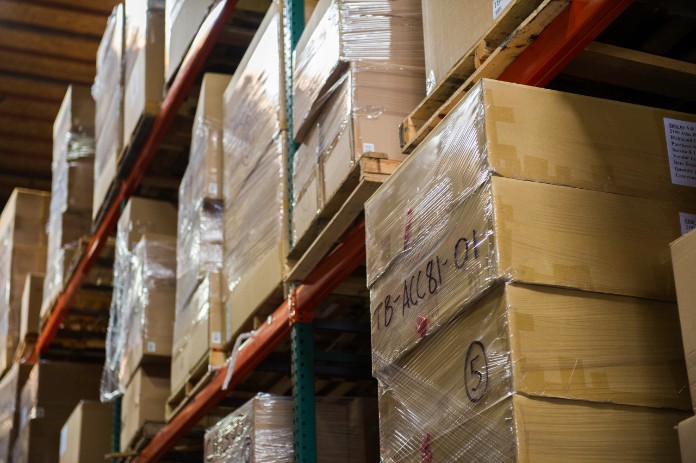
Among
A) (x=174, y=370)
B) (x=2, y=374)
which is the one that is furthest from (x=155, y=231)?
(x=2, y=374)

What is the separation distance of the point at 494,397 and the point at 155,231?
444 cm

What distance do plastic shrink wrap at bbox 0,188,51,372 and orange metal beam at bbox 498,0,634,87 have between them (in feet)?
21.8

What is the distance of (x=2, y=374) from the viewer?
358 inches

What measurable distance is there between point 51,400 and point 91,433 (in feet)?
3.98

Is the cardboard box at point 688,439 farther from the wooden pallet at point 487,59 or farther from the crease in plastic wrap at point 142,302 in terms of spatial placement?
the crease in plastic wrap at point 142,302

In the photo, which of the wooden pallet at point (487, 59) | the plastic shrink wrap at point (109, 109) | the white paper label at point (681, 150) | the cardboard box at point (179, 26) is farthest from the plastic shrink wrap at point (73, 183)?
the white paper label at point (681, 150)

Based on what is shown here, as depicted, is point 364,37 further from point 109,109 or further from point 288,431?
point 109,109

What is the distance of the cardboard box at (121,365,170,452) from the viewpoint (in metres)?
5.81

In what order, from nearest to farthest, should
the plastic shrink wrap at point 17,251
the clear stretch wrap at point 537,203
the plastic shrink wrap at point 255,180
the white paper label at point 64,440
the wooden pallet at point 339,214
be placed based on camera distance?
the clear stretch wrap at point 537,203, the wooden pallet at point 339,214, the plastic shrink wrap at point 255,180, the white paper label at point 64,440, the plastic shrink wrap at point 17,251

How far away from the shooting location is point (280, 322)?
426 cm

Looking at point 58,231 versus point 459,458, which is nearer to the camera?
point 459,458

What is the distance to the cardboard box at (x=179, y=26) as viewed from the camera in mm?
5523

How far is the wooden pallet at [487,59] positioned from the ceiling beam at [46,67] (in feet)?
21.8

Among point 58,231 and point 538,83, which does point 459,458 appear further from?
point 58,231
